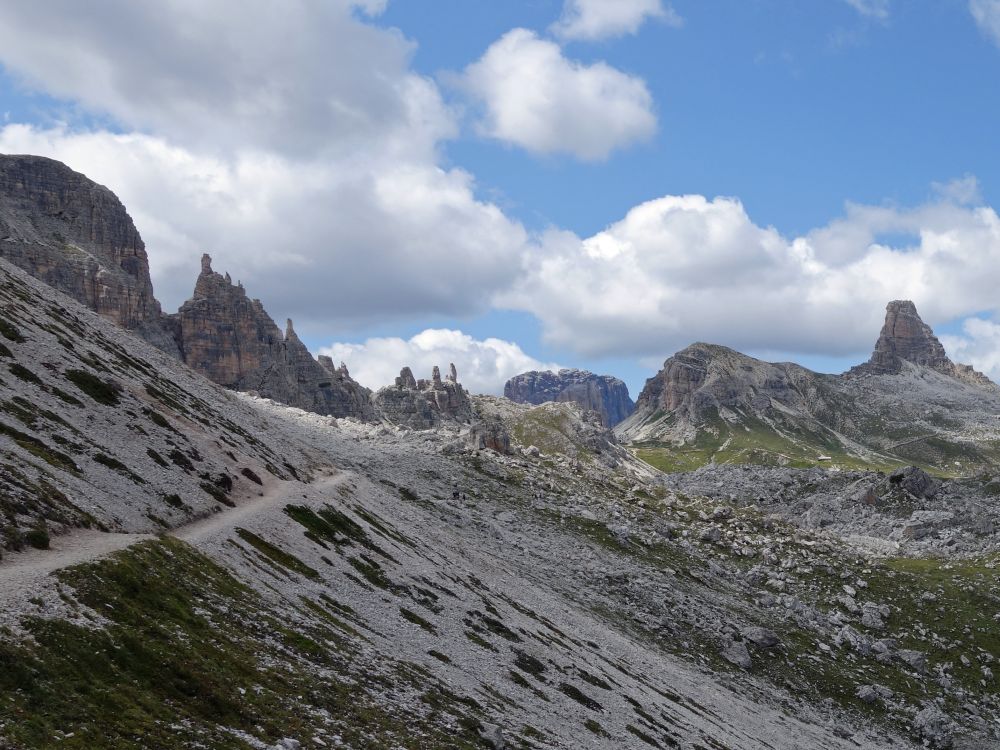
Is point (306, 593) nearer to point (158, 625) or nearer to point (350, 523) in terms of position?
point (158, 625)

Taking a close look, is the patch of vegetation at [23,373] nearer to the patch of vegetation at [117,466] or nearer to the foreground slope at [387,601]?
the foreground slope at [387,601]

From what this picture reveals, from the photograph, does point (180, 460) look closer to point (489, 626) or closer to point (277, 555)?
point (277, 555)

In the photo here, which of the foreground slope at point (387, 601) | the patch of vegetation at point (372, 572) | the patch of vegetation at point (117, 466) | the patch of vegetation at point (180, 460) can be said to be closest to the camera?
the foreground slope at point (387, 601)

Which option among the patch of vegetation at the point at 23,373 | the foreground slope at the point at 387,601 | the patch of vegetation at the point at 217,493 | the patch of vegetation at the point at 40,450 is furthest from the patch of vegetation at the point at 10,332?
the patch of vegetation at the point at 217,493

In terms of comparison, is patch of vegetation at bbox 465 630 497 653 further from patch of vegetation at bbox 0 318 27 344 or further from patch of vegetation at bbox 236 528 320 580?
patch of vegetation at bbox 0 318 27 344

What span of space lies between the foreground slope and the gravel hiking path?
0.62 feet

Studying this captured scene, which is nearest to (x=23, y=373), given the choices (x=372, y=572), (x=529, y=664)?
(x=372, y=572)

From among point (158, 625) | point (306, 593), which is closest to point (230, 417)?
point (306, 593)

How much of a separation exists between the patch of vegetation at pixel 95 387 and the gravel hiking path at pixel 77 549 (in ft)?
51.6

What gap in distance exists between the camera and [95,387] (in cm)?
6438

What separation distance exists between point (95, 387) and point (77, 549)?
113 feet

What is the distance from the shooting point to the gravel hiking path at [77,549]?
2706 cm

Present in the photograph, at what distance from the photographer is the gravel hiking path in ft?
88.8

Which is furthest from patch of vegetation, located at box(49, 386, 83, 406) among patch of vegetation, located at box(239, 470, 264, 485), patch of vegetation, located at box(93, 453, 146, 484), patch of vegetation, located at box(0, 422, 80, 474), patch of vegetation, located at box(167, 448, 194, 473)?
patch of vegetation, located at box(239, 470, 264, 485)
